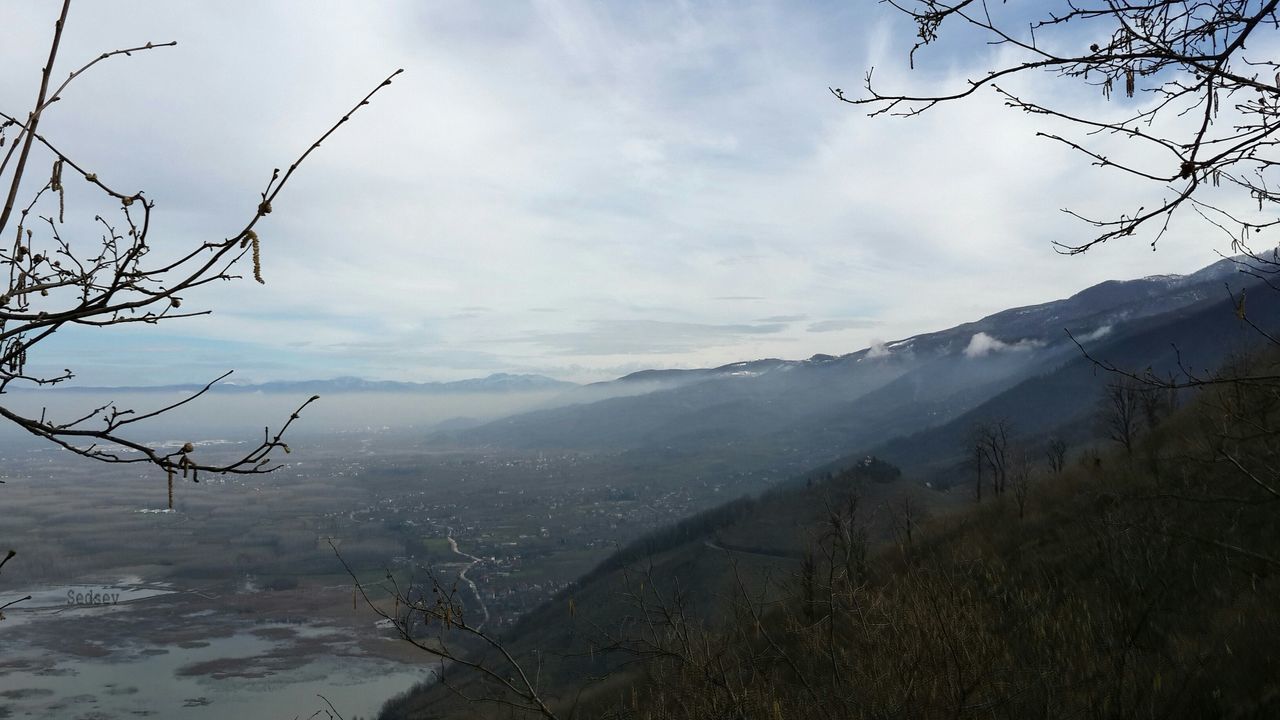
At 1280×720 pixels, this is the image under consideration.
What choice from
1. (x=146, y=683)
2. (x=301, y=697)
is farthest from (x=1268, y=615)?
(x=146, y=683)

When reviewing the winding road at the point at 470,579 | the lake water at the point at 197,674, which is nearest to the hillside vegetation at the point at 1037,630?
the winding road at the point at 470,579

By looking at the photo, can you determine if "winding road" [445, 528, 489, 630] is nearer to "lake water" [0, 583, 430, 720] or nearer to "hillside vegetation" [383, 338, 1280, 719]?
"lake water" [0, 583, 430, 720]

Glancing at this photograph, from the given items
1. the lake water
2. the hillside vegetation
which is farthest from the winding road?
the hillside vegetation

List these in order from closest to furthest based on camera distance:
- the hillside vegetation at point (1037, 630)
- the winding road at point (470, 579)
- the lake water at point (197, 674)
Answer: the hillside vegetation at point (1037, 630) < the lake water at point (197, 674) < the winding road at point (470, 579)

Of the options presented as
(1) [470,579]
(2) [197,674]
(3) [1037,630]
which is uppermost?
(3) [1037,630]

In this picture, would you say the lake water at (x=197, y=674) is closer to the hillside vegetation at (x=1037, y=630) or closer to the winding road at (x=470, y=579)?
the winding road at (x=470, y=579)

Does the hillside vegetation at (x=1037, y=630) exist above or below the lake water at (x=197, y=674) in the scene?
above

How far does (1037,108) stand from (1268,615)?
7246mm

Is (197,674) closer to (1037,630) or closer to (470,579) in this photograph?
(470,579)

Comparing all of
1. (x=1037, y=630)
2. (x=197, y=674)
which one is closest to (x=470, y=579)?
(x=197, y=674)

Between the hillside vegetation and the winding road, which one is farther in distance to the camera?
the winding road

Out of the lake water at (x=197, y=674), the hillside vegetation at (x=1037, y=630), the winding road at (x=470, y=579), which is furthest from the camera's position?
the winding road at (x=470, y=579)

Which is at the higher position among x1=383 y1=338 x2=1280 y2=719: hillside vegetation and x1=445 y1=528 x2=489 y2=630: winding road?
x1=383 y1=338 x2=1280 y2=719: hillside vegetation

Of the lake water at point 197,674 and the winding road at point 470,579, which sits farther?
the winding road at point 470,579
